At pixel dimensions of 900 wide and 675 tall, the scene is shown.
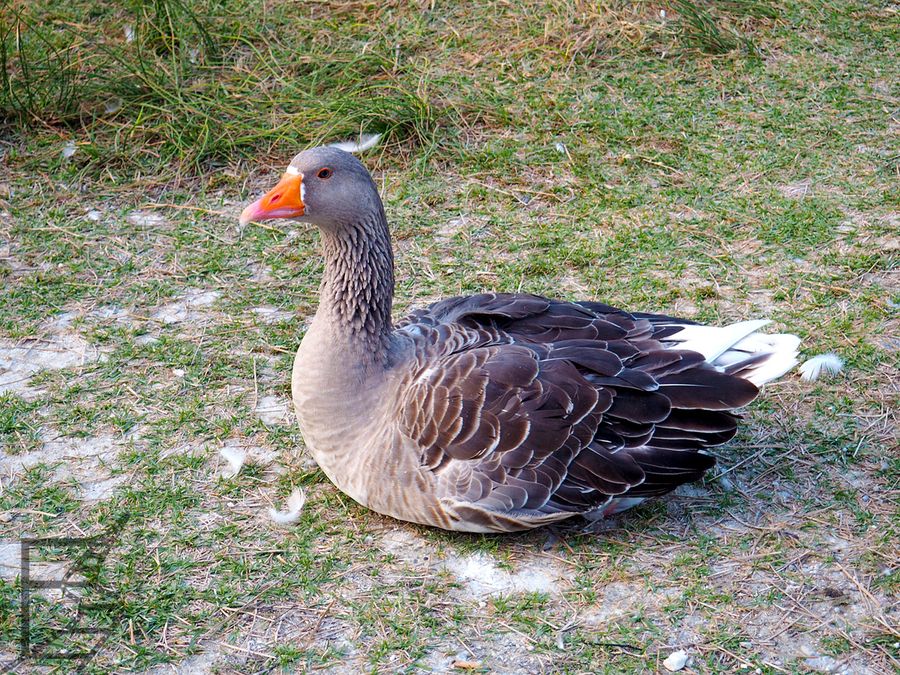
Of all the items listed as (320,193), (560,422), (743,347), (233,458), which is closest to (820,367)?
(743,347)

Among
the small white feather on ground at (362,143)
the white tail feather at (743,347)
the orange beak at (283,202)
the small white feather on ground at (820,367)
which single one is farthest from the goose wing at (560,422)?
the small white feather on ground at (362,143)

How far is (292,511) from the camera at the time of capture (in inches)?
151

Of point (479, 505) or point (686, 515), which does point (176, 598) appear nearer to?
point (479, 505)

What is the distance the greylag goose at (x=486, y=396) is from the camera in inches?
140

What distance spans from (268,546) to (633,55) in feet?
17.2

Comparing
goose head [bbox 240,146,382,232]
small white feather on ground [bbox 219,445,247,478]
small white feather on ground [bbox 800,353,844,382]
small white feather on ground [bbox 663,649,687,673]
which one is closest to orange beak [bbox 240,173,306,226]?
goose head [bbox 240,146,382,232]

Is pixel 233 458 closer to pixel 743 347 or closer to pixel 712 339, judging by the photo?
pixel 712 339

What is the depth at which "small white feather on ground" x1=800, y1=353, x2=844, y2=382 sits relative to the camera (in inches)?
177

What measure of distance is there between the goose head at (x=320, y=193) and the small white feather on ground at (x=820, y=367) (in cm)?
225

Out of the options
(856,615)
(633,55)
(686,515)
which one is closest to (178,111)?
(633,55)

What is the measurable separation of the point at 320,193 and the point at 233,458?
1237 mm

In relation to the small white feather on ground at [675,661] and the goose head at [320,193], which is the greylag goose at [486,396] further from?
the small white feather on ground at [675,661]

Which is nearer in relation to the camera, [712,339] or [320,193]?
[320,193]

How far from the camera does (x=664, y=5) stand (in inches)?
303
